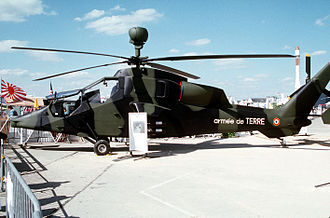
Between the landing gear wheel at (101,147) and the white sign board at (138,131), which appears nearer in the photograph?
the white sign board at (138,131)

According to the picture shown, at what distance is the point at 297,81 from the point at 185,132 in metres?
12.8

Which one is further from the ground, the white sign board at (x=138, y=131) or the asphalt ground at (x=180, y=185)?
the white sign board at (x=138, y=131)

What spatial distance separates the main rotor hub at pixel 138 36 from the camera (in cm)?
1038

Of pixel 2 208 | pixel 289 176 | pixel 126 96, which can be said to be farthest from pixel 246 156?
pixel 2 208

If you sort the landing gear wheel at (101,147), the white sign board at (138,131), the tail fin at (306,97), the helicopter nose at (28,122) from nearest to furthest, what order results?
the white sign board at (138,131) → the landing gear wheel at (101,147) → the helicopter nose at (28,122) → the tail fin at (306,97)

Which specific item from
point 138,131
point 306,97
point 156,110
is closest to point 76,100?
point 138,131

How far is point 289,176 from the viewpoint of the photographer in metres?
7.39

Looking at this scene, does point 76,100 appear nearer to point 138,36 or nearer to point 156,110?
point 156,110

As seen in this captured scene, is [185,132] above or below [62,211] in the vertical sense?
above

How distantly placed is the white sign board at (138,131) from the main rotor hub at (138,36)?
9.23 feet

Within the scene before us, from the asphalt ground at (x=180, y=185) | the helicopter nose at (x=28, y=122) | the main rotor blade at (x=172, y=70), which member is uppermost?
the main rotor blade at (x=172, y=70)

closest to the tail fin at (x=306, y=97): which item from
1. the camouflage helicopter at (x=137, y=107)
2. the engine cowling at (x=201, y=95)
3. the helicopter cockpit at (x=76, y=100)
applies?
the camouflage helicopter at (x=137, y=107)

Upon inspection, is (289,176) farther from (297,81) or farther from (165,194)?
(297,81)

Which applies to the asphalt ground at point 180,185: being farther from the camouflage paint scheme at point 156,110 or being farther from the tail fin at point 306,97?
the tail fin at point 306,97
